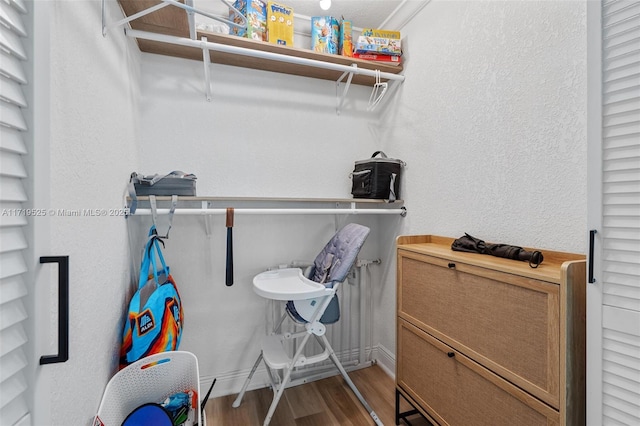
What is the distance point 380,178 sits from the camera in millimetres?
1862

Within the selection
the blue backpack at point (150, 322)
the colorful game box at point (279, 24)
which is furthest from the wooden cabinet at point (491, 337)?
the colorful game box at point (279, 24)

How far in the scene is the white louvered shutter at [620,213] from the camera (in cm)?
65

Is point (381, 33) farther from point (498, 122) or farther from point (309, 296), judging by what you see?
point (309, 296)

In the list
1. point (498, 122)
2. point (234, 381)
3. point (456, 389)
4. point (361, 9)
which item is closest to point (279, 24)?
point (361, 9)

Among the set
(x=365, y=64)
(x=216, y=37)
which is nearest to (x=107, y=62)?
(x=216, y=37)

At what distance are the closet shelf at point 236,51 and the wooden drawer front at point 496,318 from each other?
1419mm

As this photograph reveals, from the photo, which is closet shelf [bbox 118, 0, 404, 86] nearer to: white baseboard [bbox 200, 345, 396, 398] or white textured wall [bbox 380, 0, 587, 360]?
white textured wall [bbox 380, 0, 587, 360]

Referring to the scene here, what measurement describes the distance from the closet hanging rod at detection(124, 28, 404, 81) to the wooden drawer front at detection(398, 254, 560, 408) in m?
1.33

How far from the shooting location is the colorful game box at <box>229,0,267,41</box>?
5.51 feet

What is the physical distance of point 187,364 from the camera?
1.27 m

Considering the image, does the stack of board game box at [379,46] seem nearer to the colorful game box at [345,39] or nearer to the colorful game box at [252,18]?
the colorful game box at [345,39]

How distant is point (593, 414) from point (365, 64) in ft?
6.75

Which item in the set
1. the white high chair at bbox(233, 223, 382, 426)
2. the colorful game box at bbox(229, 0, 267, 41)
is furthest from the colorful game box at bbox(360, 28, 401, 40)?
the white high chair at bbox(233, 223, 382, 426)

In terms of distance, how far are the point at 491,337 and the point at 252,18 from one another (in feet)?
7.11
